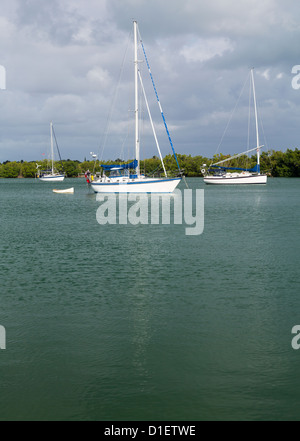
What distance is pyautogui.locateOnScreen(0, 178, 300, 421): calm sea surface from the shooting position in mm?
10055

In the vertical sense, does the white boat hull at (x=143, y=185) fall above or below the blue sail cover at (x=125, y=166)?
below

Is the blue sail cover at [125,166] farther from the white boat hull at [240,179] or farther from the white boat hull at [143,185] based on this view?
the white boat hull at [240,179]

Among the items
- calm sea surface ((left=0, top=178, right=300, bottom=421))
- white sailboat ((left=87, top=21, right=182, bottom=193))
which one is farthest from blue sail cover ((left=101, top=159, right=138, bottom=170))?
calm sea surface ((left=0, top=178, right=300, bottom=421))

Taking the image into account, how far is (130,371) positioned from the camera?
11.4 meters

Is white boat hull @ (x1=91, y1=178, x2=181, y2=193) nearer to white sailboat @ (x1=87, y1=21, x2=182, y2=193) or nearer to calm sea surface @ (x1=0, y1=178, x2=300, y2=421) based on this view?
white sailboat @ (x1=87, y1=21, x2=182, y2=193)

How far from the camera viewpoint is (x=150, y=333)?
13758mm

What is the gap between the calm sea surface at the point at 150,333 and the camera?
396 inches

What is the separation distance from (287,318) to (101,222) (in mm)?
28915

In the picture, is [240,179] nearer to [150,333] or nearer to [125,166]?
[125,166]

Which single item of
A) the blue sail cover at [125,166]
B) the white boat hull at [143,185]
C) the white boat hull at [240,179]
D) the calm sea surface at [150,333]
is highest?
the blue sail cover at [125,166]

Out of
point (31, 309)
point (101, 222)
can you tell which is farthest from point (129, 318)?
point (101, 222)

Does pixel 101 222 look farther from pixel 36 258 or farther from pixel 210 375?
pixel 210 375

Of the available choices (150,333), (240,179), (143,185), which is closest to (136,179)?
(143,185)

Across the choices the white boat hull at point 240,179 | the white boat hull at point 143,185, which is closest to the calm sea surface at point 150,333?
the white boat hull at point 143,185
